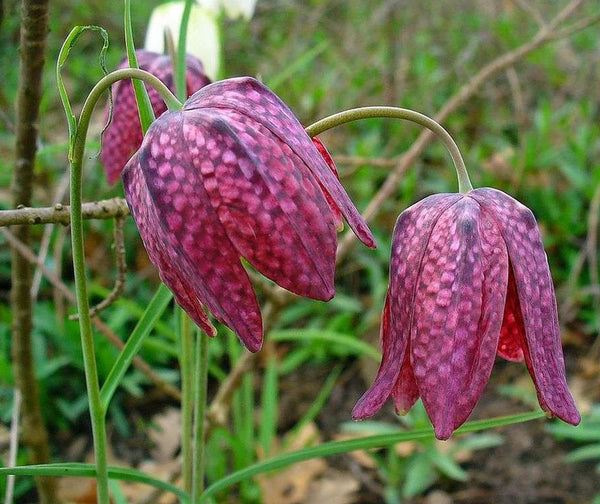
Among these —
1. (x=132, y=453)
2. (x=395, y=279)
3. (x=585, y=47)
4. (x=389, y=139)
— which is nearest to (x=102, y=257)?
(x=132, y=453)

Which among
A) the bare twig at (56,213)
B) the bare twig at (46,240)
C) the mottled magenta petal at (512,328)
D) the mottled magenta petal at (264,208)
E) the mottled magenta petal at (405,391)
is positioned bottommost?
the bare twig at (46,240)

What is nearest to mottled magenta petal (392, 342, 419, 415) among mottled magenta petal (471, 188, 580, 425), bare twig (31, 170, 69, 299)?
mottled magenta petal (471, 188, 580, 425)

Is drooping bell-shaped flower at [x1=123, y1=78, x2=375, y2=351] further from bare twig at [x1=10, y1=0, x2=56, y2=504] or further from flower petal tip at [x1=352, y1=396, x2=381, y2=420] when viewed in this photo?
bare twig at [x1=10, y1=0, x2=56, y2=504]

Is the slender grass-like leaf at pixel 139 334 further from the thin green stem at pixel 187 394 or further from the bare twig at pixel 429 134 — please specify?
the bare twig at pixel 429 134

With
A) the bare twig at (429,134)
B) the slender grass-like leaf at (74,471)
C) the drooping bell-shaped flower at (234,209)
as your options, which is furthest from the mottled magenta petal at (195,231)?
the bare twig at (429,134)

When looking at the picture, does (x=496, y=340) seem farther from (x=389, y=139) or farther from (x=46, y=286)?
(x=389, y=139)
